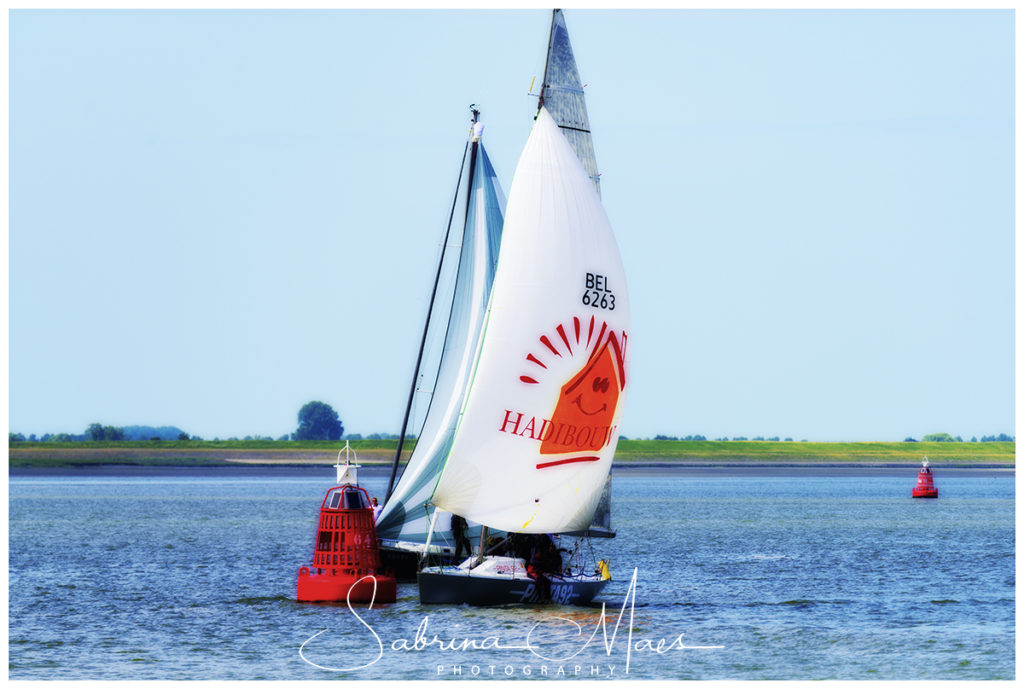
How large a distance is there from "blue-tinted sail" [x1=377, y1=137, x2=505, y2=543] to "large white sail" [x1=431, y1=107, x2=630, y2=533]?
7.28 metres

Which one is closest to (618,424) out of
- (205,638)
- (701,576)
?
(205,638)

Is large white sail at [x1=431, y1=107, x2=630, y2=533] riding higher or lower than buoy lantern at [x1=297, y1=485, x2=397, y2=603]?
higher

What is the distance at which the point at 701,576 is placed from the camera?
5456 centimetres

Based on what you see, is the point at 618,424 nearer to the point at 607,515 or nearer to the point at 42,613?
the point at 607,515

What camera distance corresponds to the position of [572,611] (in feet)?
132

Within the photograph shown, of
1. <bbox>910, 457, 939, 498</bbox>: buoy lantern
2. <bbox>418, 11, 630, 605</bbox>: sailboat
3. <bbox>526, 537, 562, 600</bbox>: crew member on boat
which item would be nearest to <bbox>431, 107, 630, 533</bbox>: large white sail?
<bbox>418, 11, 630, 605</bbox>: sailboat

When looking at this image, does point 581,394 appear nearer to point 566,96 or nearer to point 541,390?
point 541,390

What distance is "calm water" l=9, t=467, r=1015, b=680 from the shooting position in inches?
1364

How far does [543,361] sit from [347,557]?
28.8 ft

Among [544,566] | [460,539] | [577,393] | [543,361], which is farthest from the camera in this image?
[460,539]

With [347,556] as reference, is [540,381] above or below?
above

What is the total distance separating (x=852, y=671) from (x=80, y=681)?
17.9 meters

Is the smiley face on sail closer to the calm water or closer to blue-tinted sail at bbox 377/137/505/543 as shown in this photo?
the calm water

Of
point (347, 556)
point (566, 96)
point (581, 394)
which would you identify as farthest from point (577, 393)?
point (566, 96)
